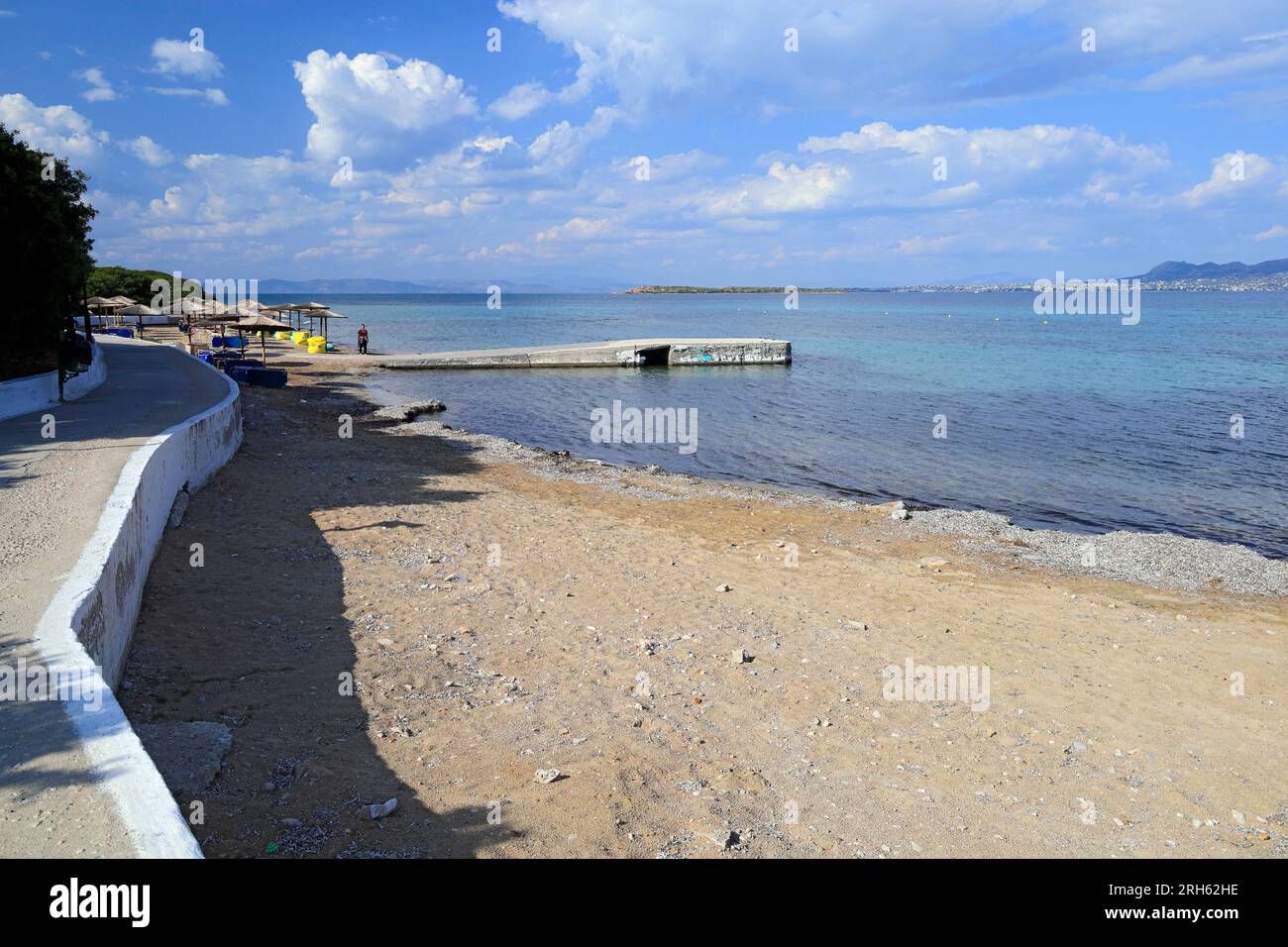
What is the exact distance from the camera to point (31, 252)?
17547 millimetres

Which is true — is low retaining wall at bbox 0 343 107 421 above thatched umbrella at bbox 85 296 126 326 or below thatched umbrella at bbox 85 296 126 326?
below

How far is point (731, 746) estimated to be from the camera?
7066mm

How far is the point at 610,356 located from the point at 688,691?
43.0m

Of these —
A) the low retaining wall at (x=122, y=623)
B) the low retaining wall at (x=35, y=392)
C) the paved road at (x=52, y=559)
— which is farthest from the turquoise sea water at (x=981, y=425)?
the low retaining wall at (x=122, y=623)

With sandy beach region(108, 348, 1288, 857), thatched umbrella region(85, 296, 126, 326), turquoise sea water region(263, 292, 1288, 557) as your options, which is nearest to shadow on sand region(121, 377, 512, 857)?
sandy beach region(108, 348, 1288, 857)

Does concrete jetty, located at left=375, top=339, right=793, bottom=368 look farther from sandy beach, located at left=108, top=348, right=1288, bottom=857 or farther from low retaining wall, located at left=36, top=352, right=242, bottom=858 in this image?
low retaining wall, located at left=36, top=352, right=242, bottom=858

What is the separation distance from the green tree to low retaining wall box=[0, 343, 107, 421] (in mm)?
1504

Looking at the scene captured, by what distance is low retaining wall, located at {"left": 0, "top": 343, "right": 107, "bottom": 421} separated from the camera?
15.8 meters

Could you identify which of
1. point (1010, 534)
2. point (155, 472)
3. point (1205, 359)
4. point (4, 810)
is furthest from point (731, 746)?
point (1205, 359)

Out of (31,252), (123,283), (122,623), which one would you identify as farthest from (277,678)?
(123,283)

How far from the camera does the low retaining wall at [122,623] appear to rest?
3973mm

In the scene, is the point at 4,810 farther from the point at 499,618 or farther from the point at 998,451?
the point at 998,451

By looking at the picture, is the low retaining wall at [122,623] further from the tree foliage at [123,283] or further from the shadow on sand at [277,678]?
the tree foliage at [123,283]

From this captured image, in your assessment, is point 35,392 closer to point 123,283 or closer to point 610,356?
point 610,356
